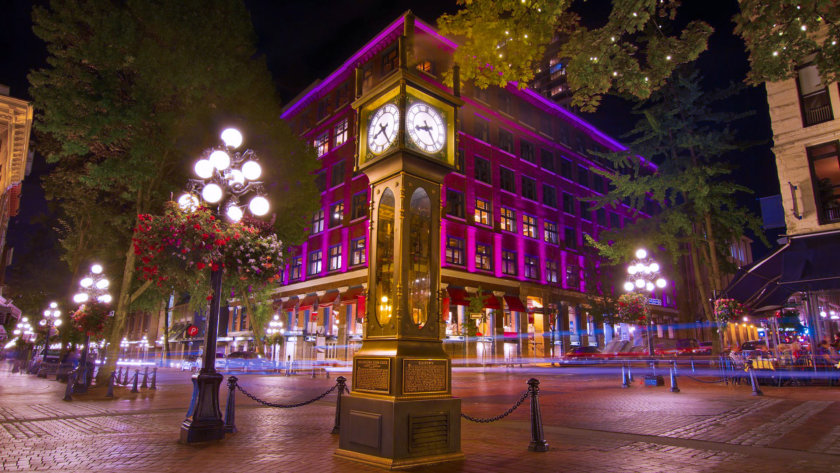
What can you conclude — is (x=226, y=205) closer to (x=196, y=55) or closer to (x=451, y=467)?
(x=451, y=467)

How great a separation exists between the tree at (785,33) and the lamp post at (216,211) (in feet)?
26.4

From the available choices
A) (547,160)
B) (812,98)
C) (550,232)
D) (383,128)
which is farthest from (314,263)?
(383,128)

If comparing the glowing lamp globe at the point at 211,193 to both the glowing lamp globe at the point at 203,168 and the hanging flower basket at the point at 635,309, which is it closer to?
the glowing lamp globe at the point at 203,168

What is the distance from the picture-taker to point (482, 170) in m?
38.6

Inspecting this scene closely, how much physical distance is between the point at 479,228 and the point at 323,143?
16333 mm

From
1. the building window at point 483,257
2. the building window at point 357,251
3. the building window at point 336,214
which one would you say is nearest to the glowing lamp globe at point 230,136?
the building window at point 357,251

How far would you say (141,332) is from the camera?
Result: 7544cm

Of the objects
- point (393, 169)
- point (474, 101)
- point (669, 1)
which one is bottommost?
point (393, 169)

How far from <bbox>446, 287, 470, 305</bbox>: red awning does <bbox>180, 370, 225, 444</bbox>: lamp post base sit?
2585cm

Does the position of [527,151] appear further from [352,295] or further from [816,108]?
[816,108]

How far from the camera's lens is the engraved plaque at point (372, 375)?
606cm

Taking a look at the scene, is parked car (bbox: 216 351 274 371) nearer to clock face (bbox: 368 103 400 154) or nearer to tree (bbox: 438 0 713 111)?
clock face (bbox: 368 103 400 154)

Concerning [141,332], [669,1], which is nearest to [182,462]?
[669,1]

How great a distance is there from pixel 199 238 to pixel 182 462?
3560 millimetres
